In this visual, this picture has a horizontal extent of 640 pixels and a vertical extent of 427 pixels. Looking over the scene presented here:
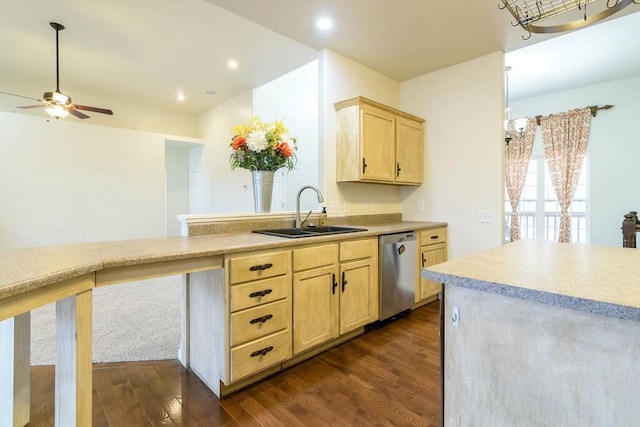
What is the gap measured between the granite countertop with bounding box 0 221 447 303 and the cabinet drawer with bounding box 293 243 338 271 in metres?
0.06

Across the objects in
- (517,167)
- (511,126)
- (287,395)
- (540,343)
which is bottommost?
(287,395)

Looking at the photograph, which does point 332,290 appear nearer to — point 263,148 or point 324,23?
point 263,148

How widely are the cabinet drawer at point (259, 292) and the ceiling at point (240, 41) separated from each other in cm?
211

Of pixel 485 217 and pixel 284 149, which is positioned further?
pixel 485 217

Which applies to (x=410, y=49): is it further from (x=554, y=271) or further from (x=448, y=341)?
(x=448, y=341)

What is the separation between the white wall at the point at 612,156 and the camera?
461 centimetres

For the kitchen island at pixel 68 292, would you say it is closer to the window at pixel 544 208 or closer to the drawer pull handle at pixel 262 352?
the drawer pull handle at pixel 262 352

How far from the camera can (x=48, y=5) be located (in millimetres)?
2967

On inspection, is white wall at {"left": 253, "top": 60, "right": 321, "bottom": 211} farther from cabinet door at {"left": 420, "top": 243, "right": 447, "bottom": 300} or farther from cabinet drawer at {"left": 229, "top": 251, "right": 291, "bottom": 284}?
cabinet drawer at {"left": 229, "top": 251, "right": 291, "bottom": 284}

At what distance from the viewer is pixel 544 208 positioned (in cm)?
549

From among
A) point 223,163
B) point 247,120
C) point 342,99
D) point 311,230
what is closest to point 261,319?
point 311,230

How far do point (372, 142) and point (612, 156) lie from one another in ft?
14.5

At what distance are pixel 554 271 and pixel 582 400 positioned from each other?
0.40 meters

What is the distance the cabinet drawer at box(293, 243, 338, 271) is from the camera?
2051mm
